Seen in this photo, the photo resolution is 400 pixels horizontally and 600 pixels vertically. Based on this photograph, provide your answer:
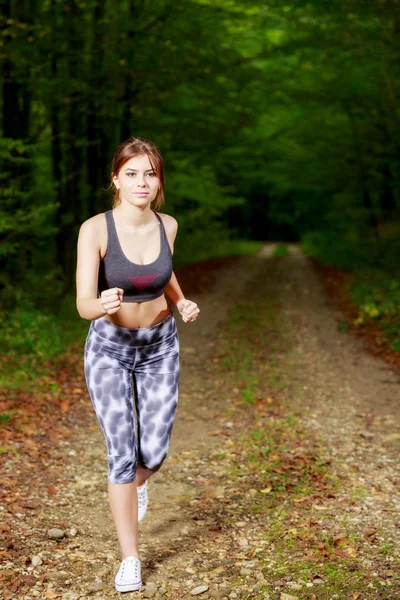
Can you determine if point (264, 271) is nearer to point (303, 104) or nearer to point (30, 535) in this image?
point (303, 104)

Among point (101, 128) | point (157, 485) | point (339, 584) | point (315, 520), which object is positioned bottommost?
point (157, 485)

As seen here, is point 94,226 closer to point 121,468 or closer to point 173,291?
point 173,291

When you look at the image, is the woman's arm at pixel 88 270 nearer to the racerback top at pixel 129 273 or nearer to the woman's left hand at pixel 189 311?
the racerback top at pixel 129 273

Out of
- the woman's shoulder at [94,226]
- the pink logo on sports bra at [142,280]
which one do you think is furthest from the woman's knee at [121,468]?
the woman's shoulder at [94,226]

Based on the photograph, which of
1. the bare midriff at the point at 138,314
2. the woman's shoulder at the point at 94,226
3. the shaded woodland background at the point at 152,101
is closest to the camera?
the woman's shoulder at the point at 94,226

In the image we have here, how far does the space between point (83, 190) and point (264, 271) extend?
1033cm

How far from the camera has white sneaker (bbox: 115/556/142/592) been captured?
3330mm

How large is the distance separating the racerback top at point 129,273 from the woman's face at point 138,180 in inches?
5.9

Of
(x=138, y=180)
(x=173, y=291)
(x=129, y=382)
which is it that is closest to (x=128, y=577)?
(x=129, y=382)

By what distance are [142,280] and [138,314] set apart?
0.19 meters

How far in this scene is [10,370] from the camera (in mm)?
7387

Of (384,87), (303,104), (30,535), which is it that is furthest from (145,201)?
(303,104)

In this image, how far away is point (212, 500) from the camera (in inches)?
183

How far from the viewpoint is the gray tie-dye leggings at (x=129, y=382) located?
3262 mm
